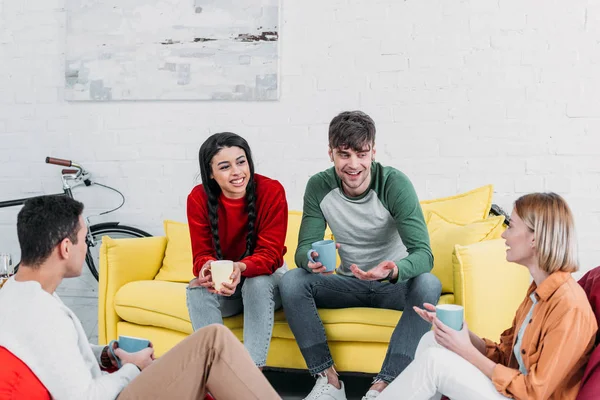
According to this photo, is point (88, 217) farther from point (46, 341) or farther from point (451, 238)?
point (46, 341)

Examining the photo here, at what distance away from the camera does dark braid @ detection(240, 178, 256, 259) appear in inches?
100

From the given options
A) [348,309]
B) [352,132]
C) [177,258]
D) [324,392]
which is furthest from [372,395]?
[177,258]

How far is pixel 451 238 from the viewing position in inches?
109

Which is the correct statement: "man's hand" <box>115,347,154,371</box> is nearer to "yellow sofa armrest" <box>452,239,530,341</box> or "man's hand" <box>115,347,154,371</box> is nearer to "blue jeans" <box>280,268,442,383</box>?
"blue jeans" <box>280,268,442,383</box>

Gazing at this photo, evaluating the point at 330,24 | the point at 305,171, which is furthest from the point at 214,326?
the point at 330,24

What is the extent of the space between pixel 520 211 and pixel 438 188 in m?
1.78

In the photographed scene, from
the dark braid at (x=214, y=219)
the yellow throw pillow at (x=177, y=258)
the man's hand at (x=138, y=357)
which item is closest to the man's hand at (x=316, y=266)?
the dark braid at (x=214, y=219)

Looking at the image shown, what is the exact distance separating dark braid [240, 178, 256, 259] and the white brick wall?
111cm

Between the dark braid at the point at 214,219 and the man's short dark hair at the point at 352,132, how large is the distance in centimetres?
51

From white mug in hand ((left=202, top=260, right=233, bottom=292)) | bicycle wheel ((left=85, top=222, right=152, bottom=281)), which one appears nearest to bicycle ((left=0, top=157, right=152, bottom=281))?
bicycle wheel ((left=85, top=222, right=152, bottom=281))

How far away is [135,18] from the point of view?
3.86 m

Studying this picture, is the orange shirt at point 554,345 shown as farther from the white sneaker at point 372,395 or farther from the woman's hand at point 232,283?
the woman's hand at point 232,283

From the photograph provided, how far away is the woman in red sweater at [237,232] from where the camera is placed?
7.94 feet

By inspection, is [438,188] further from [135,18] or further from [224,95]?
[135,18]
